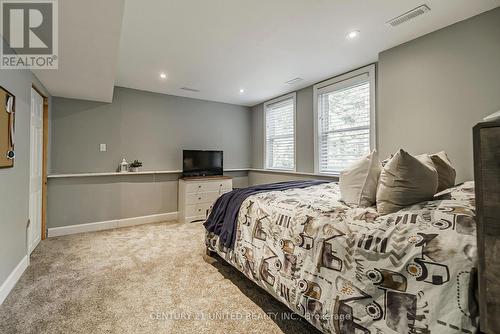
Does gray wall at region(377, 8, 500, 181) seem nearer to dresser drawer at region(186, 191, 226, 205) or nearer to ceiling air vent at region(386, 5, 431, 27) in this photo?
ceiling air vent at region(386, 5, 431, 27)

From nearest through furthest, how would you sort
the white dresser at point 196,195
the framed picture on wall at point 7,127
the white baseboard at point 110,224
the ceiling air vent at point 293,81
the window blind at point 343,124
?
the framed picture on wall at point 7,127 → the window blind at point 343,124 → the white baseboard at point 110,224 → the ceiling air vent at point 293,81 → the white dresser at point 196,195

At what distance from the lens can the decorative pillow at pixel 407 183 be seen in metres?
1.28

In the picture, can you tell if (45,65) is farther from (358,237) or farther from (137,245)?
(358,237)

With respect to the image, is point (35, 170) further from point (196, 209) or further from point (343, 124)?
point (343, 124)

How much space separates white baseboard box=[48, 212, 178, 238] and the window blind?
3.02m

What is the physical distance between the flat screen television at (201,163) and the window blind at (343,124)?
2092 mm

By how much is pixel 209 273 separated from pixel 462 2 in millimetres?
3317

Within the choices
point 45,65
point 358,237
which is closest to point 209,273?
point 358,237

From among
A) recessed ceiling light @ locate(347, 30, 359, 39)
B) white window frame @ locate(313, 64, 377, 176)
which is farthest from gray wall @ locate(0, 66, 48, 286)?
white window frame @ locate(313, 64, 377, 176)

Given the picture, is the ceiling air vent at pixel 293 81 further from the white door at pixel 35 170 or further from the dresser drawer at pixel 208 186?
the white door at pixel 35 170

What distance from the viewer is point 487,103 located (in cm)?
205

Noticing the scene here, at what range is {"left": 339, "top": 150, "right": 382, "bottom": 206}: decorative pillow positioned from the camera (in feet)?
5.33

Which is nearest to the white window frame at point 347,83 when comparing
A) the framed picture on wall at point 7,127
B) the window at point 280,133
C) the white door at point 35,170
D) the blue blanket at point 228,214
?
the window at point 280,133

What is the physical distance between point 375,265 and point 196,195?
3.51 m
